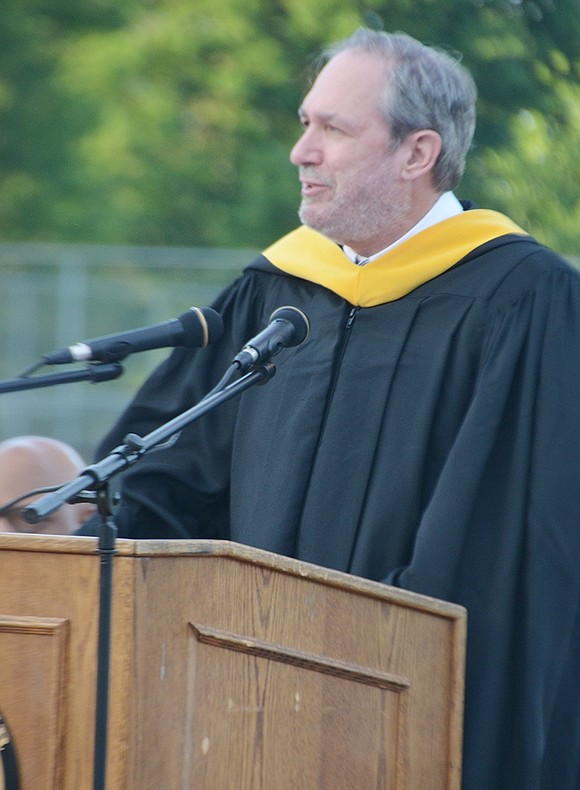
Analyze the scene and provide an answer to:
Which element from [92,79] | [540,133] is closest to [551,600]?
[540,133]

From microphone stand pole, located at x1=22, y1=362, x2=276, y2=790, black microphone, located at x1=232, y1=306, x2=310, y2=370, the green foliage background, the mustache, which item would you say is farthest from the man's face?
the green foliage background

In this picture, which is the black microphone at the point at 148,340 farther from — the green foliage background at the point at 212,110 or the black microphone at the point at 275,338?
the green foliage background at the point at 212,110

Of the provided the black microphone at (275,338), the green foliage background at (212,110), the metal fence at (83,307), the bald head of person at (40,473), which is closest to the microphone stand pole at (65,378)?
the black microphone at (275,338)

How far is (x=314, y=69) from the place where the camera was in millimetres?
4543

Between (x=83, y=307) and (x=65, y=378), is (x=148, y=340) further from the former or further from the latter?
(x=83, y=307)

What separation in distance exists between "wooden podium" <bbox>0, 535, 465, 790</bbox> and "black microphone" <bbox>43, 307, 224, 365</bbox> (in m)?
0.40

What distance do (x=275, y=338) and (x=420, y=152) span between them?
3.66 ft

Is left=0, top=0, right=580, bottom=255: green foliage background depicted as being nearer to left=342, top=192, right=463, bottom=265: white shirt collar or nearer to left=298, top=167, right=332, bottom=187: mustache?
left=342, top=192, right=463, bottom=265: white shirt collar

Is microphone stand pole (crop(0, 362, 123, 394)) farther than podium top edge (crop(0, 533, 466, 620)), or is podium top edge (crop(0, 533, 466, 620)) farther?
microphone stand pole (crop(0, 362, 123, 394))

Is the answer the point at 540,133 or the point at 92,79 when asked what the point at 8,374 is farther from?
the point at 540,133

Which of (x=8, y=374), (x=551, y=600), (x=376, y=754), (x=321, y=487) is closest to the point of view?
(x=376, y=754)

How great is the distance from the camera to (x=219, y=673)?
7.47 feet

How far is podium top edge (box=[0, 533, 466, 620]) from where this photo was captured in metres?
2.18

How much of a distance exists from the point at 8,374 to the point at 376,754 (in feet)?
23.2
